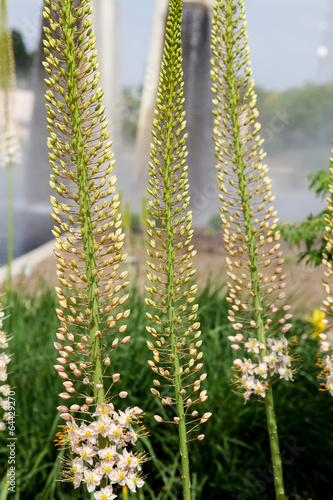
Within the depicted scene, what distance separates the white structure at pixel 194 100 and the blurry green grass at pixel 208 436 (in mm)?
10883

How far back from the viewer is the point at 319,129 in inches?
680

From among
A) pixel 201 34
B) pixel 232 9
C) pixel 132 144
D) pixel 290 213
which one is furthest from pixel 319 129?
pixel 232 9

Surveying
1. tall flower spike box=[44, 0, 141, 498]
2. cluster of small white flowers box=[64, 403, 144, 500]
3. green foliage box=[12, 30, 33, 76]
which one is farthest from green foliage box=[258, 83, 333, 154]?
cluster of small white flowers box=[64, 403, 144, 500]

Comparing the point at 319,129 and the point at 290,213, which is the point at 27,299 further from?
the point at 319,129

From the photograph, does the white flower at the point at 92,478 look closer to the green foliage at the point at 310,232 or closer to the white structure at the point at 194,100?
the green foliage at the point at 310,232

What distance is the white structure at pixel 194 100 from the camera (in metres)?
15.4

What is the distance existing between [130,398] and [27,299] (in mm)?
2866

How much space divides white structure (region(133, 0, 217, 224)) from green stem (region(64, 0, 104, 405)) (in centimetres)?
1376

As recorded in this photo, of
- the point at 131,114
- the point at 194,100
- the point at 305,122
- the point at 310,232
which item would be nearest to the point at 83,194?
the point at 310,232

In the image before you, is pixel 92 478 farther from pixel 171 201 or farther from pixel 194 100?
pixel 194 100

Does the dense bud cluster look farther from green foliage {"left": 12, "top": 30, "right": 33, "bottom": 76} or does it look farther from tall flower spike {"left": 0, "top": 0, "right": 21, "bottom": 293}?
green foliage {"left": 12, "top": 30, "right": 33, "bottom": 76}

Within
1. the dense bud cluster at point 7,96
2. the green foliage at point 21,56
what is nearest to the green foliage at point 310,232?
the dense bud cluster at point 7,96

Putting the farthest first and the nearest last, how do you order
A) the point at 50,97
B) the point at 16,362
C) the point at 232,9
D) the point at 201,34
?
the point at 201,34
the point at 16,362
the point at 232,9
the point at 50,97

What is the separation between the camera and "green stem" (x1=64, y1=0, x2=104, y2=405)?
1.71 meters
